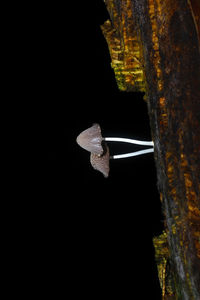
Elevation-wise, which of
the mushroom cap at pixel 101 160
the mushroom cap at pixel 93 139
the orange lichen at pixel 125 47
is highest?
the orange lichen at pixel 125 47

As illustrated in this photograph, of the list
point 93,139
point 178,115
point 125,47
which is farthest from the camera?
point 93,139

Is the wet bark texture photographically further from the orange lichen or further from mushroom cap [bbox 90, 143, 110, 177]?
mushroom cap [bbox 90, 143, 110, 177]

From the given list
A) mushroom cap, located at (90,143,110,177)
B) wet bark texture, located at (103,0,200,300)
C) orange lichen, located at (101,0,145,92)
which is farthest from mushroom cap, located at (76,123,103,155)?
wet bark texture, located at (103,0,200,300)

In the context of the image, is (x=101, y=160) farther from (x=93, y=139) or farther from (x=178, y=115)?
(x=178, y=115)

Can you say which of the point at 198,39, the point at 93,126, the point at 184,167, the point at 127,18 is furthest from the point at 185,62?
the point at 93,126

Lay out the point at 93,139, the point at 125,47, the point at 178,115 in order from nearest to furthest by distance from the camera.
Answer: the point at 178,115
the point at 125,47
the point at 93,139

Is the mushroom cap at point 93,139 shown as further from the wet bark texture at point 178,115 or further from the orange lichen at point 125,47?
the wet bark texture at point 178,115

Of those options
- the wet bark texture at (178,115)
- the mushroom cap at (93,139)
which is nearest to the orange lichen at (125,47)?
the wet bark texture at (178,115)

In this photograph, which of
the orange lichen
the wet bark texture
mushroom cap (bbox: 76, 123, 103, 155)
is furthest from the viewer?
mushroom cap (bbox: 76, 123, 103, 155)

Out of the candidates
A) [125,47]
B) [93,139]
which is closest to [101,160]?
[93,139]
